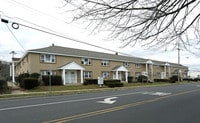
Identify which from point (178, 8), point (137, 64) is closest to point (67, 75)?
point (137, 64)

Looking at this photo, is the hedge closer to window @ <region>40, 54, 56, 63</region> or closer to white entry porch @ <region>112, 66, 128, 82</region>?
window @ <region>40, 54, 56, 63</region>

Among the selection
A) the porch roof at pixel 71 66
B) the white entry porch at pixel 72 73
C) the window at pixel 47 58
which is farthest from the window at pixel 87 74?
the window at pixel 47 58

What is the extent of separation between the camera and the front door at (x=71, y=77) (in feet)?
147

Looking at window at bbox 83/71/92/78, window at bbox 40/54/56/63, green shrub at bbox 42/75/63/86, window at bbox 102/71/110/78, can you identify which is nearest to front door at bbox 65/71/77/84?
window at bbox 83/71/92/78

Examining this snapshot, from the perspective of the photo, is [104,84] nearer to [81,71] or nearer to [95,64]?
[81,71]

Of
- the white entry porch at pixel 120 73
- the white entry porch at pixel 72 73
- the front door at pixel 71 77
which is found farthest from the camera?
the white entry porch at pixel 120 73

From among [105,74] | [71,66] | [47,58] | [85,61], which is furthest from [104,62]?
[47,58]

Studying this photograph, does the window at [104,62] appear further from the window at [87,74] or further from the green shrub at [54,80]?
the green shrub at [54,80]

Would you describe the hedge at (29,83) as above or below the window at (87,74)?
below

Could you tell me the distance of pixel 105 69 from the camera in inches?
2124

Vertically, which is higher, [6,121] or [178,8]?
[178,8]

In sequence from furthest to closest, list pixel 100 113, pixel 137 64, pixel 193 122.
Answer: pixel 137 64 < pixel 100 113 < pixel 193 122

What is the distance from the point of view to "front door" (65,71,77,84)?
4485 centimetres

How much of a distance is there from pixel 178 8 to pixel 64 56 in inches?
1419
